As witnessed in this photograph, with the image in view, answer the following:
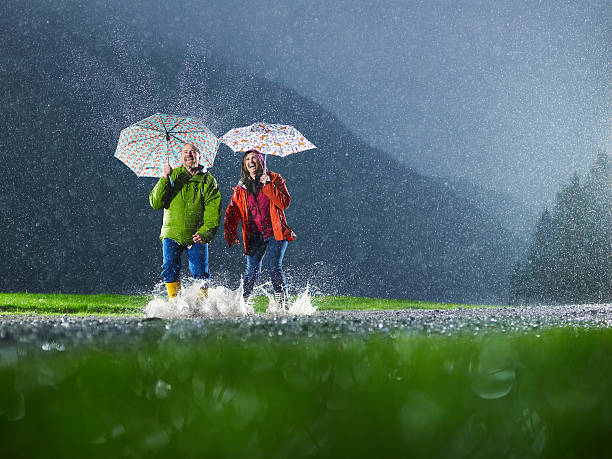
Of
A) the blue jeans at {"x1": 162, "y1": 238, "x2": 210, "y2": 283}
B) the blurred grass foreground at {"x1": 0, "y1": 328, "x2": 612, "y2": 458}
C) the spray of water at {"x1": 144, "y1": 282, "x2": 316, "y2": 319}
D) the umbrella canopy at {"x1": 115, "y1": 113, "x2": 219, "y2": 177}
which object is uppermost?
the umbrella canopy at {"x1": 115, "y1": 113, "x2": 219, "y2": 177}

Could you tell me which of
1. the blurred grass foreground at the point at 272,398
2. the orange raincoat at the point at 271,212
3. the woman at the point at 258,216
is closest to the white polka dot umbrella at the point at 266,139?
the woman at the point at 258,216

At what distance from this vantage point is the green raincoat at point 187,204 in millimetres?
7719

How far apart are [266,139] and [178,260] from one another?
2604mm


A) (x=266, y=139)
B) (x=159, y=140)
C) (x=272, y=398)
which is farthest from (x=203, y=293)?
(x=272, y=398)

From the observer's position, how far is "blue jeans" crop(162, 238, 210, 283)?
768 cm

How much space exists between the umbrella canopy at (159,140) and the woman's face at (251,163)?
2.32 ft

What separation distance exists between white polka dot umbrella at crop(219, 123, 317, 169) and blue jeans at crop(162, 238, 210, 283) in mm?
1943

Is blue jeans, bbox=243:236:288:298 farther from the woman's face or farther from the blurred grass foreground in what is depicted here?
the blurred grass foreground

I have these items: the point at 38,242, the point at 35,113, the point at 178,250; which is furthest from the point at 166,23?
the point at 178,250

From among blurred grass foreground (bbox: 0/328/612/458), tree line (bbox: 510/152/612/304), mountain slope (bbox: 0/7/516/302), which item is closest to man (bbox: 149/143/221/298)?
blurred grass foreground (bbox: 0/328/612/458)

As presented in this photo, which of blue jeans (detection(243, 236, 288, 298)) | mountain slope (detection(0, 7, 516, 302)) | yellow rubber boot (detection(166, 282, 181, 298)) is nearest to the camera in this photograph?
yellow rubber boot (detection(166, 282, 181, 298))

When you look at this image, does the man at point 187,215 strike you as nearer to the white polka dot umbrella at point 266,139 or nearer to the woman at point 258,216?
the woman at point 258,216

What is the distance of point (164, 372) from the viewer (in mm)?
1404

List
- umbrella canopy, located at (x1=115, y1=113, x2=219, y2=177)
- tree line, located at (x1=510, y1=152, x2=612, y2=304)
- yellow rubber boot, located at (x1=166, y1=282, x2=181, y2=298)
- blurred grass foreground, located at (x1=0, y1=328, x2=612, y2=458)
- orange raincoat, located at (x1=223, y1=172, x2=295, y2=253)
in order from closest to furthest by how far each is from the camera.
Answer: blurred grass foreground, located at (x1=0, y1=328, x2=612, y2=458), yellow rubber boot, located at (x1=166, y1=282, x2=181, y2=298), orange raincoat, located at (x1=223, y1=172, x2=295, y2=253), umbrella canopy, located at (x1=115, y1=113, x2=219, y2=177), tree line, located at (x1=510, y1=152, x2=612, y2=304)
